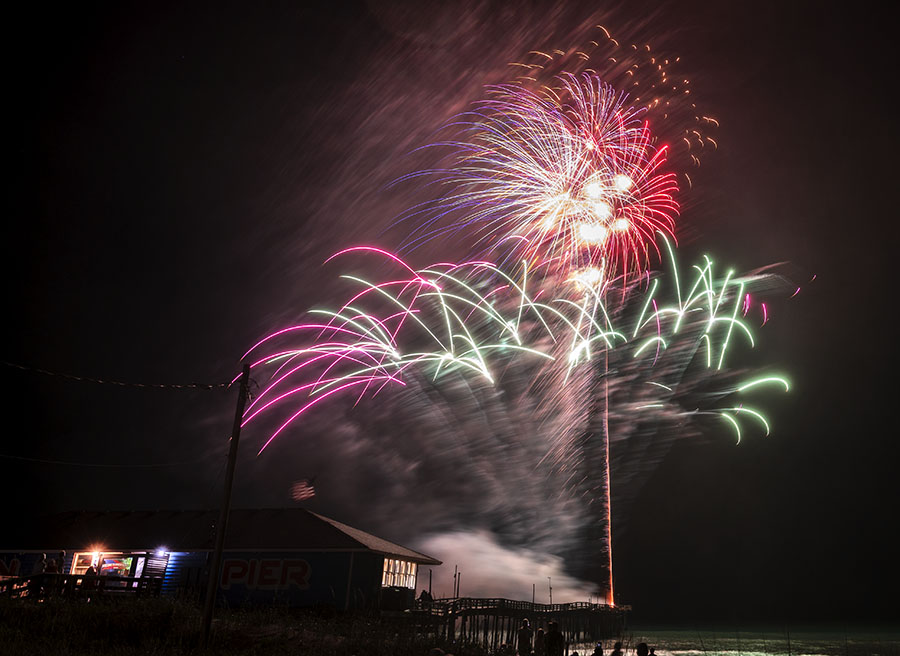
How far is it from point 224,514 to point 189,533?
18161 millimetres

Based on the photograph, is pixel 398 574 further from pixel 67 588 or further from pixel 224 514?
pixel 224 514

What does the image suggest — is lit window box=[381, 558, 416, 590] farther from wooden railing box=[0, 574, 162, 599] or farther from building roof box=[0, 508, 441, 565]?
wooden railing box=[0, 574, 162, 599]

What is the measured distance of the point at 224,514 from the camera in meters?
18.8

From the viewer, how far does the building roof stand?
3162cm

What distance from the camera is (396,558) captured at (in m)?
33.3

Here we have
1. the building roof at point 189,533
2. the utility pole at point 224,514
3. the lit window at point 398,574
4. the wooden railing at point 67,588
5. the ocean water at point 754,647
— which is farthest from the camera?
the ocean water at point 754,647

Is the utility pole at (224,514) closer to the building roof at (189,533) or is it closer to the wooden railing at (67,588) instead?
the wooden railing at (67,588)

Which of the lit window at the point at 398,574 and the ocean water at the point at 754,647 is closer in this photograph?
the lit window at the point at 398,574

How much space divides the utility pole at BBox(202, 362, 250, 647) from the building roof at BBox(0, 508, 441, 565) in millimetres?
12217

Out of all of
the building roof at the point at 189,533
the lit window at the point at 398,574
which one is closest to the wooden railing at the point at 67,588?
the building roof at the point at 189,533

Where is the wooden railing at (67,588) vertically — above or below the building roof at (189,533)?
below

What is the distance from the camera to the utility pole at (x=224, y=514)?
17781 mm

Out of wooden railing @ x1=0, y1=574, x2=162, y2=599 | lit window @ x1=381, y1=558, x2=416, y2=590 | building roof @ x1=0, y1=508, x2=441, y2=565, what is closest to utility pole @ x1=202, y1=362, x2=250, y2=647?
wooden railing @ x1=0, y1=574, x2=162, y2=599

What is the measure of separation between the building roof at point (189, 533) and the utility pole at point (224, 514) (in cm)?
1222
